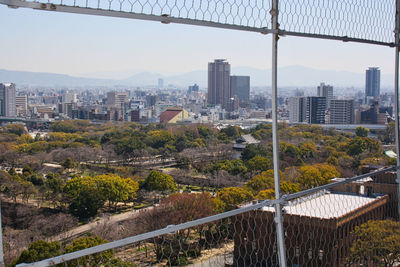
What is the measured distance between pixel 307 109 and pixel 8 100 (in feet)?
48.4

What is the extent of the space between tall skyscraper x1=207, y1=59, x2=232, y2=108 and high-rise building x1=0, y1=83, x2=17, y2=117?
12.6m

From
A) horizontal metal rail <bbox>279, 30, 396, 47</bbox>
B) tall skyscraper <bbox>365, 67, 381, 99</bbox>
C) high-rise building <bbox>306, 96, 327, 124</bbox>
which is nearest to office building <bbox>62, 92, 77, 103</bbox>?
high-rise building <bbox>306, 96, 327, 124</bbox>

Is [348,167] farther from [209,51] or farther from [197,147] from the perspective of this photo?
[209,51]

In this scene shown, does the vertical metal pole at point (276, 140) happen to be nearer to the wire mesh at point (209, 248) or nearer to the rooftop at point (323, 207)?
the wire mesh at point (209, 248)

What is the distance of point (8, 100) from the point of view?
2230 cm

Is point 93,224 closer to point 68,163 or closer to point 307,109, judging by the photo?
point 68,163

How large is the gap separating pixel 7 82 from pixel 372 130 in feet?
57.2

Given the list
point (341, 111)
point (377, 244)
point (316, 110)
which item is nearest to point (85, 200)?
point (377, 244)

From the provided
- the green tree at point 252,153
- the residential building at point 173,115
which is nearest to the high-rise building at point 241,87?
the residential building at point 173,115

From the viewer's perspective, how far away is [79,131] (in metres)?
19.6

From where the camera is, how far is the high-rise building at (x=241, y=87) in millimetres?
32312

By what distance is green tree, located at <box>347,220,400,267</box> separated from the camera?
7.45ft

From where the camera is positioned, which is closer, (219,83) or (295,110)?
(295,110)

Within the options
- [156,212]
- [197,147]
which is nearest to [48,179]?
[156,212]
